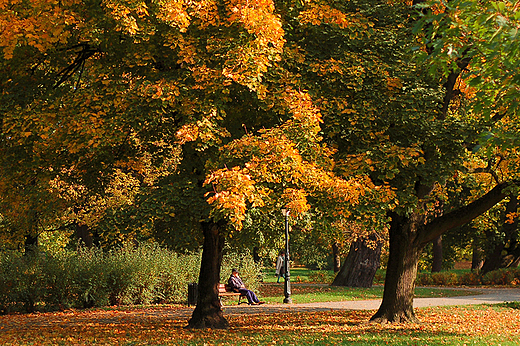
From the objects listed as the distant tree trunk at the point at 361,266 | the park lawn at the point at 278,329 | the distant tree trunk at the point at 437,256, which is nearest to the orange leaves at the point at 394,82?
the park lawn at the point at 278,329

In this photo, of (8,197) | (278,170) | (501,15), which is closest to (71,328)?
(8,197)

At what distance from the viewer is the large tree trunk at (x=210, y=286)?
1296cm

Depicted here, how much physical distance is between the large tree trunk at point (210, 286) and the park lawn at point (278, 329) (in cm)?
44

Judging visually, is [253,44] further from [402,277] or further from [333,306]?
[333,306]

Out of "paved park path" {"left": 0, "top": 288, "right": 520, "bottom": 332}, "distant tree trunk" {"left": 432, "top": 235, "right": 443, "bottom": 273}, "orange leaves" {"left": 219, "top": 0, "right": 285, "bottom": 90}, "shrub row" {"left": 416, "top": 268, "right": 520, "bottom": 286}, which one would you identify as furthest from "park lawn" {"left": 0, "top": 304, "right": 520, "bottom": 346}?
"distant tree trunk" {"left": 432, "top": 235, "right": 443, "bottom": 273}

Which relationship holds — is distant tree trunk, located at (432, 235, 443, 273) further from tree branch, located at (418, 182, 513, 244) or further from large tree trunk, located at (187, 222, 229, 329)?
large tree trunk, located at (187, 222, 229, 329)

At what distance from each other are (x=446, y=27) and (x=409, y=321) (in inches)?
322

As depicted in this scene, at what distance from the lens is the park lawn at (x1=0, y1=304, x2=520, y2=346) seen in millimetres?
10781

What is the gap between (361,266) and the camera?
1102 inches

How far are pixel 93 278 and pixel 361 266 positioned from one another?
13.8 meters

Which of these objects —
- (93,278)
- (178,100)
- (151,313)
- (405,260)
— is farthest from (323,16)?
(93,278)

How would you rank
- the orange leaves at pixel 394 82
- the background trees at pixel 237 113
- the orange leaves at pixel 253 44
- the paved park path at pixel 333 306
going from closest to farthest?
the orange leaves at pixel 253 44, the background trees at pixel 237 113, the orange leaves at pixel 394 82, the paved park path at pixel 333 306

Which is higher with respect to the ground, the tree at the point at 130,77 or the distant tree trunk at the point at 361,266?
the tree at the point at 130,77

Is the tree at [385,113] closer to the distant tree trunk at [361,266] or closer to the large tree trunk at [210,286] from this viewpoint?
the large tree trunk at [210,286]
